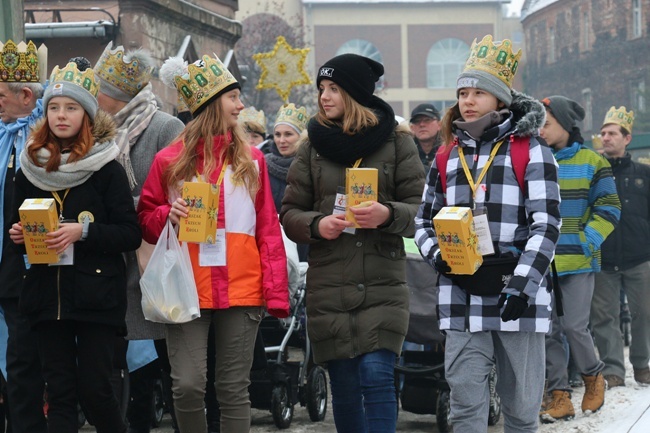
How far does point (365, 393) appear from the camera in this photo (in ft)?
19.6

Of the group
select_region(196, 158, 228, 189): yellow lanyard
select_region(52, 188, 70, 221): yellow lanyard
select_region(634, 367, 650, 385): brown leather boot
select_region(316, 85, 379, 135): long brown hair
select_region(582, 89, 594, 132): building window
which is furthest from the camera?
select_region(582, 89, 594, 132): building window

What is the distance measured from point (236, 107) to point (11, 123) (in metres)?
1.22

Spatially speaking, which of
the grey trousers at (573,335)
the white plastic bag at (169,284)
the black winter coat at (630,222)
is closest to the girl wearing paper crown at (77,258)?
the white plastic bag at (169,284)

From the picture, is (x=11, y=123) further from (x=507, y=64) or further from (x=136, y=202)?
(x=507, y=64)

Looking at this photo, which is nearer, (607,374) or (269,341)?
(269,341)

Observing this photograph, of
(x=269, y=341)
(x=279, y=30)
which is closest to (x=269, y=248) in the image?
(x=269, y=341)

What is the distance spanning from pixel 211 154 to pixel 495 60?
1.44 meters

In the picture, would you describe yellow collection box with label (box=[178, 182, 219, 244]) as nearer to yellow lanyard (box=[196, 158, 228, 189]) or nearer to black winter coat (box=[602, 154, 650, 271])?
yellow lanyard (box=[196, 158, 228, 189])

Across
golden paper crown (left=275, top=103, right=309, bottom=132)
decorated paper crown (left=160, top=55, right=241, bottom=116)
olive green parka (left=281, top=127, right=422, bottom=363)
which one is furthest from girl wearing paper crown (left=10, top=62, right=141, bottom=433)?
golden paper crown (left=275, top=103, right=309, bottom=132)

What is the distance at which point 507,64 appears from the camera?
6.00 m

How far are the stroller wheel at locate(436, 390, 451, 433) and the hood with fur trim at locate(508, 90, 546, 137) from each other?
2.92m

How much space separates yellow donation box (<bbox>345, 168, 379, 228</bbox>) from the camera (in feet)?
19.3

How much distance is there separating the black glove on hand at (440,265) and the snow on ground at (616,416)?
2.65m

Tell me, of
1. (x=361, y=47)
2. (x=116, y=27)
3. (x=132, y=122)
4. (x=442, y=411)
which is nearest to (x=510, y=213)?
(x=132, y=122)
